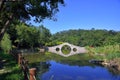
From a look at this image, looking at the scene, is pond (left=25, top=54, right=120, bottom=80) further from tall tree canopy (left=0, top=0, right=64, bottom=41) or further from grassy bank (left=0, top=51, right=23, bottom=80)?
tall tree canopy (left=0, top=0, right=64, bottom=41)

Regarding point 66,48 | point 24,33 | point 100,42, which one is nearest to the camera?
point 24,33

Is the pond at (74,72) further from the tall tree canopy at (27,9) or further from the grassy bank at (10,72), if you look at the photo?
the tall tree canopy at (27,9)

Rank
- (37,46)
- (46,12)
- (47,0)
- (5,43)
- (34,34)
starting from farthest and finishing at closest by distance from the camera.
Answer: (37,46) → (34,34) → (5,43) → (46,12) → (47,0)

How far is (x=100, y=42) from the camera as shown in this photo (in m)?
111

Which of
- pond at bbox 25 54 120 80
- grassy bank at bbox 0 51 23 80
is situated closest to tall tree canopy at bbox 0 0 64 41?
grassy bank at bbox 0 51 23 80

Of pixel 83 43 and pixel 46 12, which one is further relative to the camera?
pixel 83 43

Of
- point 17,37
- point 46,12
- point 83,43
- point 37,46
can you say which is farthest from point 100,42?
point 46,12

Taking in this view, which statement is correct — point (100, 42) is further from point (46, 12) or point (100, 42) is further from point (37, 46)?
point (46, 12)

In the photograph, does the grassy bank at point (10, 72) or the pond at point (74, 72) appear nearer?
the grassy bank at point (10, 72)

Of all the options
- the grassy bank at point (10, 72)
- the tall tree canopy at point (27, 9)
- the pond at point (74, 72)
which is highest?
the tall tree canopy at point (27, 9)

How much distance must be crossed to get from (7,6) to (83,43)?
365 ft

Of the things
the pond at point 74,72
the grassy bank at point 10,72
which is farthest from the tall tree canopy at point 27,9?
the pond at point 74,72

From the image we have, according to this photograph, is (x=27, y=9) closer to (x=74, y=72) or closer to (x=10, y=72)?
(x=10, y=72)

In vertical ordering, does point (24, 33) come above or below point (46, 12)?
above
